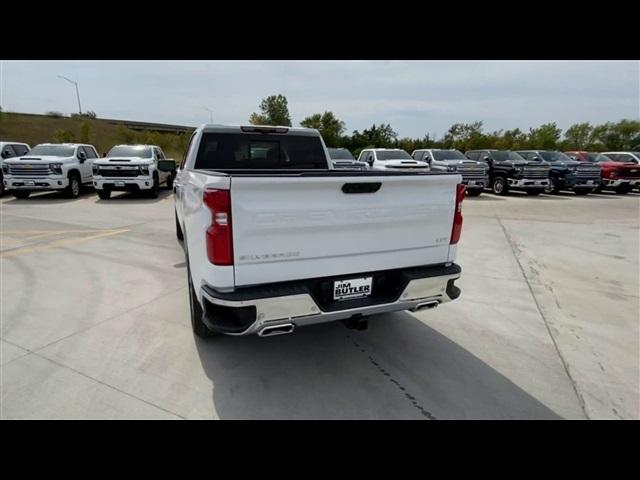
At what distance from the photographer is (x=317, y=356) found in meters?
3.15

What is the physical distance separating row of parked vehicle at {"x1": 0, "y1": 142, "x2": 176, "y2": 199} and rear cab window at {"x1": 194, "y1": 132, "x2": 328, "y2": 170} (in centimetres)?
813

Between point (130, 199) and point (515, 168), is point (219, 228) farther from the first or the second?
point (515, 168)

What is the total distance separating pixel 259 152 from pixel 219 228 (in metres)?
2.55

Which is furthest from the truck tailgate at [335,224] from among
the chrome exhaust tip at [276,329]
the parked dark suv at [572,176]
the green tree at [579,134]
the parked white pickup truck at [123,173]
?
the green tree at [579,134]

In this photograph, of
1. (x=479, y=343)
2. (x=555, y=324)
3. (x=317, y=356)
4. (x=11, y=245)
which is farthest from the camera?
(x=11, y=245)

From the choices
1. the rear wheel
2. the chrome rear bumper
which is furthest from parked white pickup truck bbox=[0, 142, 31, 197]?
the rear wheel

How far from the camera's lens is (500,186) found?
1673 centimetres

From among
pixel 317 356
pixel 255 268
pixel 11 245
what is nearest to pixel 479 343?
pixel 317 356

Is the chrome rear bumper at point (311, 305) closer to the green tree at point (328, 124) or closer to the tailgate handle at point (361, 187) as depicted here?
the tailgate handle at point (361, 187)

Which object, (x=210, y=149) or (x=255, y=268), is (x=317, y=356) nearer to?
(x=255, y=268)

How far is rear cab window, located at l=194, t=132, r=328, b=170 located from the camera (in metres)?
4.23

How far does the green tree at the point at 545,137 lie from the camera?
171 ft

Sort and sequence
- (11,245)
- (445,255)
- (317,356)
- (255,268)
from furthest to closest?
(11,245) < (317,356) < (445,255) < (255,268)
